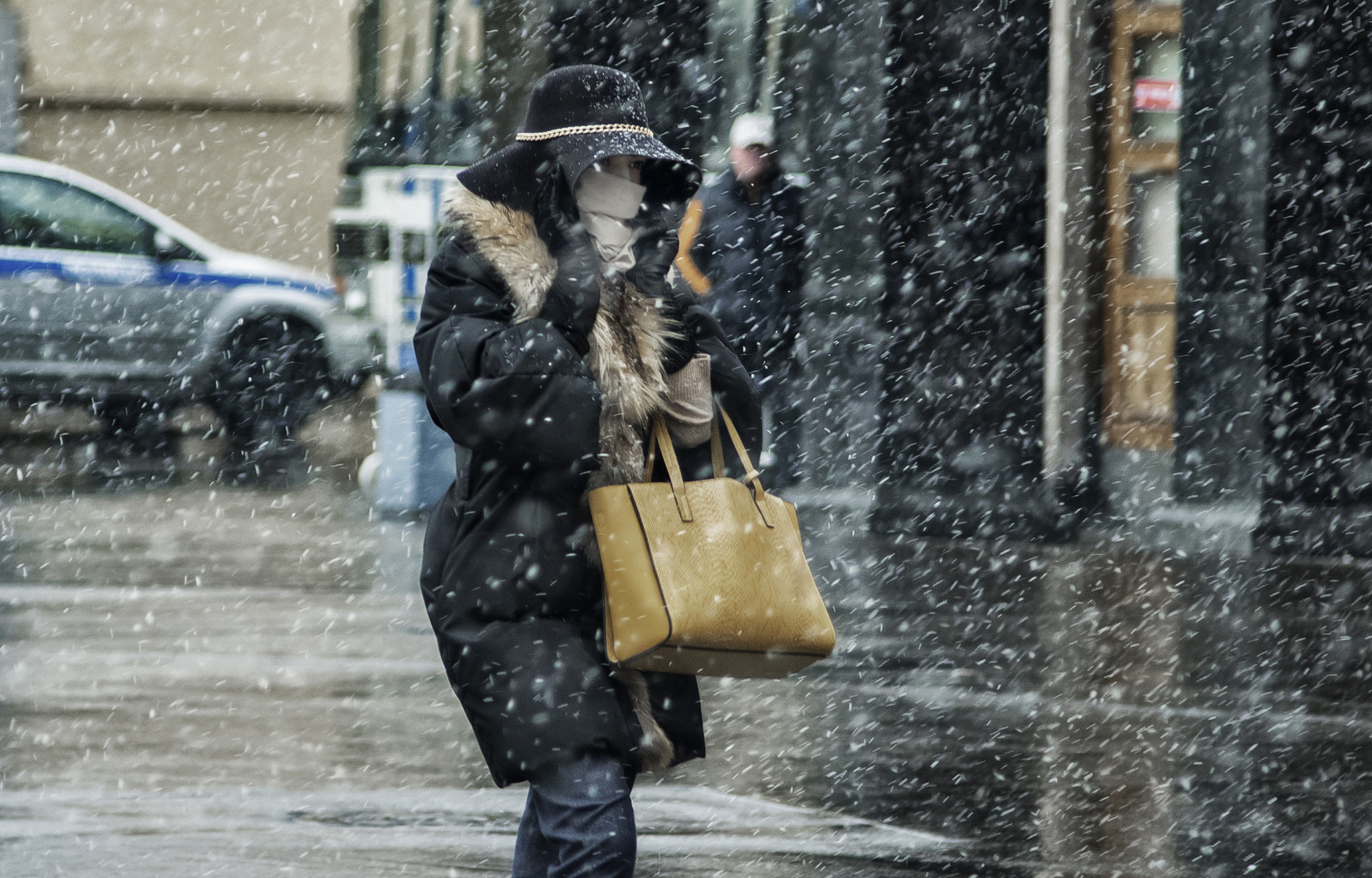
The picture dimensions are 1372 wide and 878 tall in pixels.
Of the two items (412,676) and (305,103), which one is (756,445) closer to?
(412,676)

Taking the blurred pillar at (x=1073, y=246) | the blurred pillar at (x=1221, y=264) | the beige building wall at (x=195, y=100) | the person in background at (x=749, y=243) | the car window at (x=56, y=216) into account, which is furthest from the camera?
the beige building wall at (x=195, y=100)

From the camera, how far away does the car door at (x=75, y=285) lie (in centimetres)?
1270

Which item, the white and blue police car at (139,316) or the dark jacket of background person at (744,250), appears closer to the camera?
the dark jacket of background person at (744,250)

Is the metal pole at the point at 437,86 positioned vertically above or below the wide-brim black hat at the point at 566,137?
above

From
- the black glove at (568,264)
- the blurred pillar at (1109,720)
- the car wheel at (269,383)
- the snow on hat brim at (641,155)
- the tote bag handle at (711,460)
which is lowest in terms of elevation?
the blurred pillar at (1109,720)

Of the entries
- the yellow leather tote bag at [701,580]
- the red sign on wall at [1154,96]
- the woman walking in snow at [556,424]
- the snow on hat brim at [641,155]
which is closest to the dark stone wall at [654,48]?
the red sign on wall at [1154,96]

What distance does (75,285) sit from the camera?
12922 mm

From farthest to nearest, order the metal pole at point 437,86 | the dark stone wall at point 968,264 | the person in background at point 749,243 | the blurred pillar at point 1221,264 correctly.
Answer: the metal pole at point 437,86, the blurred pillar at point 1221,264, the person in background at point 749,243, the dark stone wall at point 968,264

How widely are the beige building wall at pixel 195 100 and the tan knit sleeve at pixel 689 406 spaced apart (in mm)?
24444

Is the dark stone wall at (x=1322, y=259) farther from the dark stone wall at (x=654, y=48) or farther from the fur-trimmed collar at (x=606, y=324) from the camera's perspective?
the fur-trimmed collar at (x=606, y=324)

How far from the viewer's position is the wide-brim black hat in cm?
290

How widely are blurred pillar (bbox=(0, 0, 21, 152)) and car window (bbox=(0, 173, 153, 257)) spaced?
10669 mm

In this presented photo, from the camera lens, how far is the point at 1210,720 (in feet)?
18.3

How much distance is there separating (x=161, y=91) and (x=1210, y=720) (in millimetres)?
24186
